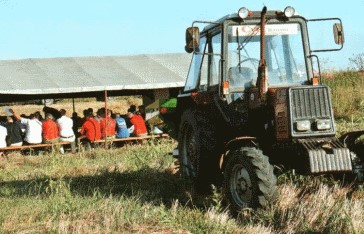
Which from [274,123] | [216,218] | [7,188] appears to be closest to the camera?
[216,218]

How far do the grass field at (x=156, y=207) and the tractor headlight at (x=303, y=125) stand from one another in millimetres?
674

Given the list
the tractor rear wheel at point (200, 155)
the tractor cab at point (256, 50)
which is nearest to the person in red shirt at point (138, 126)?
the tractor rear wheel at point (200, 155)

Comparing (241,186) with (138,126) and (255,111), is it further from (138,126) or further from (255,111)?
(138,126)

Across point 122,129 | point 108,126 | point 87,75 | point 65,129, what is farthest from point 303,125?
point 87,75

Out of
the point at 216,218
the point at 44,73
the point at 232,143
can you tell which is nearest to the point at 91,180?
the point at 232,143

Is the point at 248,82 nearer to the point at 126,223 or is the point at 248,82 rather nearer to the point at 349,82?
the point at 126,223

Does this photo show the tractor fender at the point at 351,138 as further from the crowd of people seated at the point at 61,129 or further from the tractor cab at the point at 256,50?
the crowd of people seated at the point at 61,129

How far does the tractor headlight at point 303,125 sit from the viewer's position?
6.59 m

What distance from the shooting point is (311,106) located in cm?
670

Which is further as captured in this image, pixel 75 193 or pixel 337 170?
pixel 75 193

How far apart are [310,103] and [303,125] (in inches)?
10.4

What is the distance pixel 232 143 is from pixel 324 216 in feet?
5.03

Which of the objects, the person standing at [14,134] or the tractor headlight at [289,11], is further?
the person standing at [14,134]

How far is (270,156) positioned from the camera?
23.0 ft
